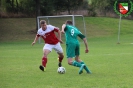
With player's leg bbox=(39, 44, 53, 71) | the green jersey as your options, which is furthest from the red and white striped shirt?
the green jersey

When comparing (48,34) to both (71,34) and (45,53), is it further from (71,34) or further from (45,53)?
(71,34)

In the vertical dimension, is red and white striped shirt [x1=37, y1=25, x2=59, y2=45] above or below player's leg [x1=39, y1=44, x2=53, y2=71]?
above

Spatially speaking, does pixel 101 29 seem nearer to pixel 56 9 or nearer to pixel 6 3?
pixel 56 9

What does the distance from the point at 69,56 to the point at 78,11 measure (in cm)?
5093

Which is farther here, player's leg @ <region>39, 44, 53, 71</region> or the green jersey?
player's leg @ <region>39, 44, 53, 71</region>

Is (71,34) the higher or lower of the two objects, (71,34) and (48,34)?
the higher

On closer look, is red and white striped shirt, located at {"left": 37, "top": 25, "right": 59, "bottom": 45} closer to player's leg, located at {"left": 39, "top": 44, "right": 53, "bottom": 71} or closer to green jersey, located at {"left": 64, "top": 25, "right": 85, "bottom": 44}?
player's leg, located at {"left": 39, "top": 44, "right": 53, "bottom": 71}

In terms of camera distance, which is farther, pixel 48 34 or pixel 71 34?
pixel 48 34

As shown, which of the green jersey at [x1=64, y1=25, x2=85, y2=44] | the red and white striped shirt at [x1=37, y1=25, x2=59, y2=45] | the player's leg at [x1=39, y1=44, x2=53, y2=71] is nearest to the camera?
the green jersey at [x1=64, y1=25, x2=85, y2=44]

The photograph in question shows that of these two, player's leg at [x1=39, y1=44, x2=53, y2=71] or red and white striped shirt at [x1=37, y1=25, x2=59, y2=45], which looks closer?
player's leg at [x1=39, y1=44, x2=53, y2=71]

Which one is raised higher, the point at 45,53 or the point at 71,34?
the point at 71,34

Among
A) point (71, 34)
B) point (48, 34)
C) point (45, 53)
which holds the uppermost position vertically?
point (71, 34)

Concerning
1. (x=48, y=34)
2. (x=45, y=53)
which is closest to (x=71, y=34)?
(x=48, y=34)

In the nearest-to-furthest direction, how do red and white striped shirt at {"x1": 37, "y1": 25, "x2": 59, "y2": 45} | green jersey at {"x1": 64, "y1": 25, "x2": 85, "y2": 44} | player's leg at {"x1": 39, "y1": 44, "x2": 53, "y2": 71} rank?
green jersey at {"x1": 64, "y1": 25, "x2": 85, "y2": 44} → player's leg at {"x1": 39, "y1": 44, "x2": 53, "y2": 71} → red and white striped shirt at {"x1": 37, "y1": 25, "x2": 59, "y2": 45}
